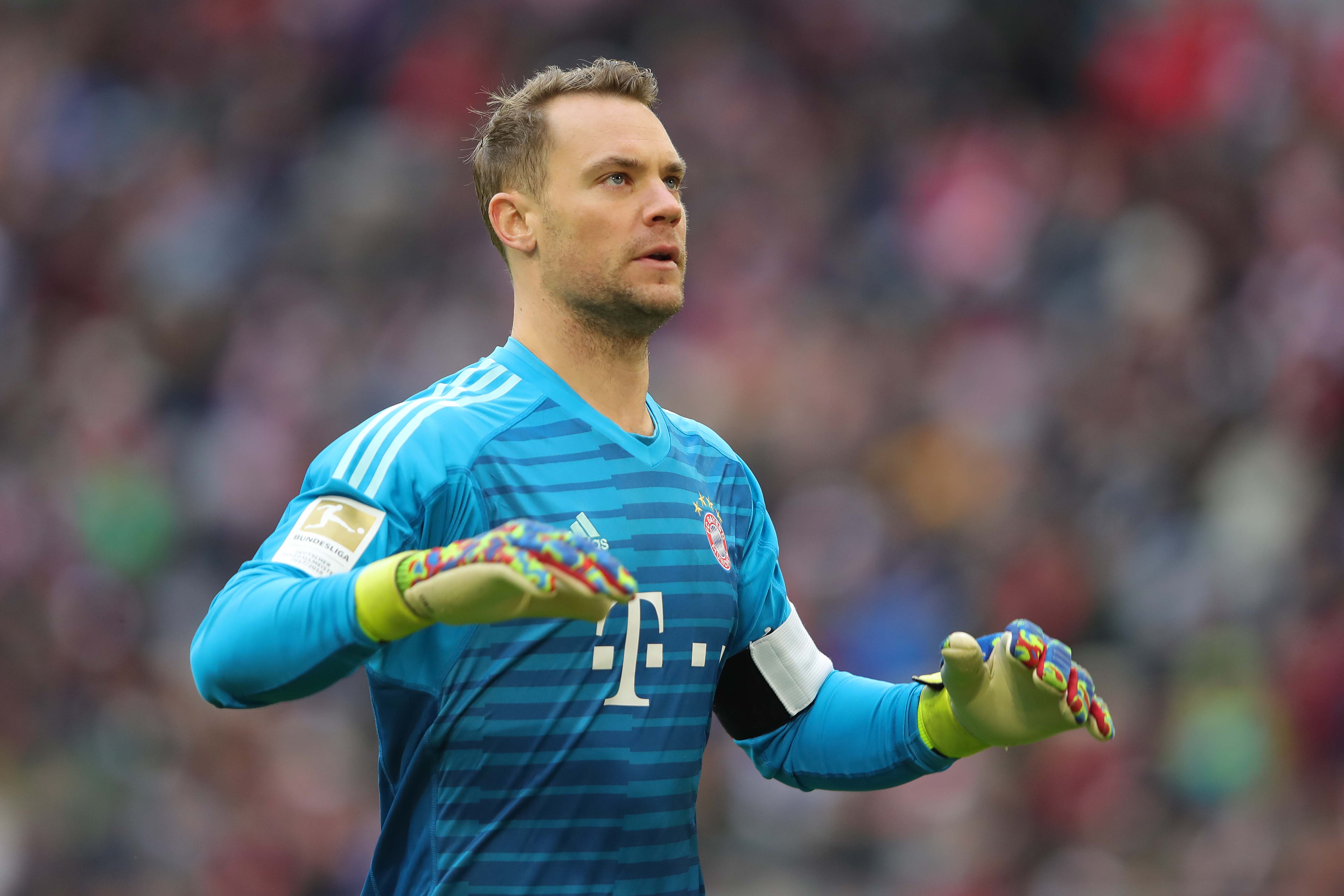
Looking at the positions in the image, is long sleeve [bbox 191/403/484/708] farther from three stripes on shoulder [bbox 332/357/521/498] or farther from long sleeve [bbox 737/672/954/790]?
long sleeve [bbox 737/672/954/790]

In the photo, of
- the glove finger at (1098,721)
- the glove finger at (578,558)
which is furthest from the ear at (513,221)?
the glove finger at (1098,721)

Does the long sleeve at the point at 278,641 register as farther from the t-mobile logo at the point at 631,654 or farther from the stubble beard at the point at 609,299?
the stubble beard at the point at 609,299

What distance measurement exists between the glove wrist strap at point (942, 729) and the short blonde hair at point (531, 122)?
1435 mm

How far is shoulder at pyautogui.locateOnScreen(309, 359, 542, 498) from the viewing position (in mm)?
2922

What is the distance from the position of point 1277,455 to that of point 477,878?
6.28 meters

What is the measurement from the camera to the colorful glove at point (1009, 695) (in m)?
3.00

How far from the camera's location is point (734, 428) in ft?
28.8

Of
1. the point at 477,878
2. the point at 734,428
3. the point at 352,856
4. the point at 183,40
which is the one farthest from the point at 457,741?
the point at 183,40

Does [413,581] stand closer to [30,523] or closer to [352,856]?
[352,856]

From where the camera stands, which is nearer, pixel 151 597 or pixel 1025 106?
pixel 151 597

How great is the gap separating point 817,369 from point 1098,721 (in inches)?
236

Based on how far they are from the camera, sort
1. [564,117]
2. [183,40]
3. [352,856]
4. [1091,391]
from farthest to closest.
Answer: [183,40], [1091,391], [352,856], [564,117]

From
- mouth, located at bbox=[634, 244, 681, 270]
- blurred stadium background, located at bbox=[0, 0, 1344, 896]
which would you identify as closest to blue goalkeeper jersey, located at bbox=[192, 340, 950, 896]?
mouth, located at bbox=[634, 244, 681, 270]

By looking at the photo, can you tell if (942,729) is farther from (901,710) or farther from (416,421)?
(416,421)
